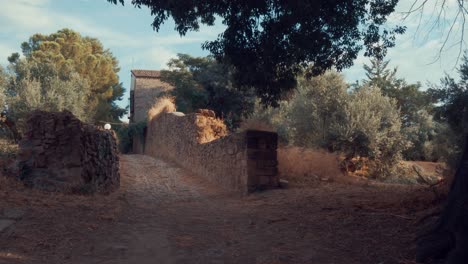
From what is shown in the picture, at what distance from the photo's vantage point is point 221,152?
13211 mm

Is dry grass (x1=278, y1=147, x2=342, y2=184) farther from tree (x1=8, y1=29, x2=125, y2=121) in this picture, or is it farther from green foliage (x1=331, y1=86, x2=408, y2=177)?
tree (x1=8, y1=29, x2=125, y2=121)

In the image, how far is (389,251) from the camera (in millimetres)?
5371

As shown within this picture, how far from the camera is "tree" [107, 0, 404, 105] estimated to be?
7.69 meters

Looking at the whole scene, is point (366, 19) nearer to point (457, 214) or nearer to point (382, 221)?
point (382, 221)

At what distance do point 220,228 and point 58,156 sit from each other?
4.48 m

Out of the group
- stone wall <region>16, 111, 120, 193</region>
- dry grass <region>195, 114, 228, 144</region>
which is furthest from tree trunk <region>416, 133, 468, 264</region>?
dry grass <region>195, 114, 228, 144</region>

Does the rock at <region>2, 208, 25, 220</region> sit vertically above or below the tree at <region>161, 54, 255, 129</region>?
below

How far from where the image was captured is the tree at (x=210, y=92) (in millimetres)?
24547

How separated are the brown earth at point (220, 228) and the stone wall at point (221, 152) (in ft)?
2.45

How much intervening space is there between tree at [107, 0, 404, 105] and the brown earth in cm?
253

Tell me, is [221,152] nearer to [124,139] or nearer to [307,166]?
[307,166]

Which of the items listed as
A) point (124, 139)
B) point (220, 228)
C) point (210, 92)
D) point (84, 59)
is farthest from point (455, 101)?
point (84, 59)

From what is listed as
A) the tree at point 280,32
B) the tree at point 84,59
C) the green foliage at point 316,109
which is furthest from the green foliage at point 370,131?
the tree at point 84,59

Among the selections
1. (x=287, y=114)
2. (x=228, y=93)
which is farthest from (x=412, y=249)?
(x=228, y=93)
